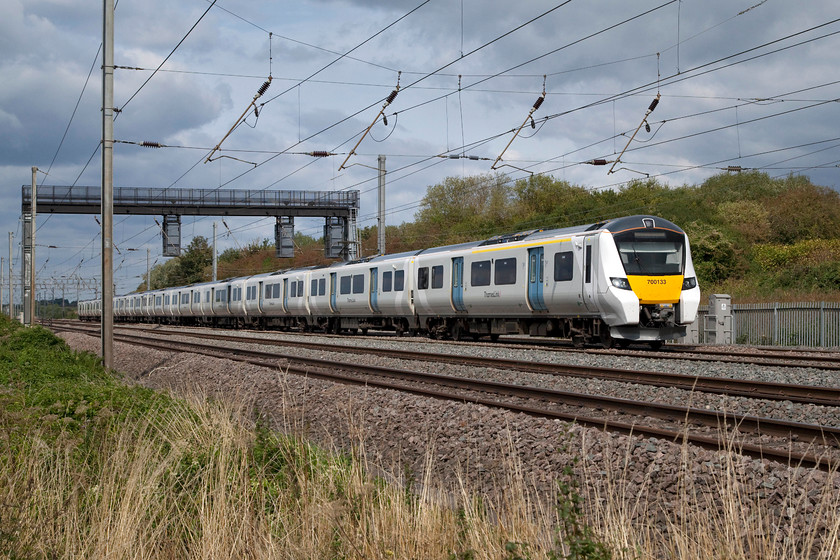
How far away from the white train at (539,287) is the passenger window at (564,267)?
0.08ft

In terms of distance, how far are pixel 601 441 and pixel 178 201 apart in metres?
40.4

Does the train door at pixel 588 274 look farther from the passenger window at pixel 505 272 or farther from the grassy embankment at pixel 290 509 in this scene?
the grassy embankment at pixel 290 509

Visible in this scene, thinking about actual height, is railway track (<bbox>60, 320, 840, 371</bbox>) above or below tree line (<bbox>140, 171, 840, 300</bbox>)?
below

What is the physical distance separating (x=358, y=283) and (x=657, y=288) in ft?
48.4

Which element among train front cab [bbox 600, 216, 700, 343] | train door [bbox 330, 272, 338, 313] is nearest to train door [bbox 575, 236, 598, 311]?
train front cab [bbox 600, 216, 700, 343]

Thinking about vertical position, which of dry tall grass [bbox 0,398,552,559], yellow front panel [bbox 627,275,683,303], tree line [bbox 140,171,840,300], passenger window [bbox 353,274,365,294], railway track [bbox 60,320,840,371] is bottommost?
dry tall grass [bbox 0,398,552,559]

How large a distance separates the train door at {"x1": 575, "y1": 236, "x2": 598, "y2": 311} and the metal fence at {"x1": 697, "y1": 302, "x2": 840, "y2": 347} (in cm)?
774

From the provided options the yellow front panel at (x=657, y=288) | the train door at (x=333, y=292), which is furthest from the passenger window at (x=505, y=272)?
the train door at (x=333, y=292)

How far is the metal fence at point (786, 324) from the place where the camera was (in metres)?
24.0

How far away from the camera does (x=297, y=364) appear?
1697 cm

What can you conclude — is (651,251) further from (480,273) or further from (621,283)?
(480,273)

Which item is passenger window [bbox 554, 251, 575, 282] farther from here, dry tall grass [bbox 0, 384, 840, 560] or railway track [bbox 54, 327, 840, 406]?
dry tall grass [bbox 0, 384, 840, 560]

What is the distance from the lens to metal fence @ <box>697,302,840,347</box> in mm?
24016

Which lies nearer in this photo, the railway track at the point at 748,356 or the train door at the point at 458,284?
the railway track at the point at 748,356
